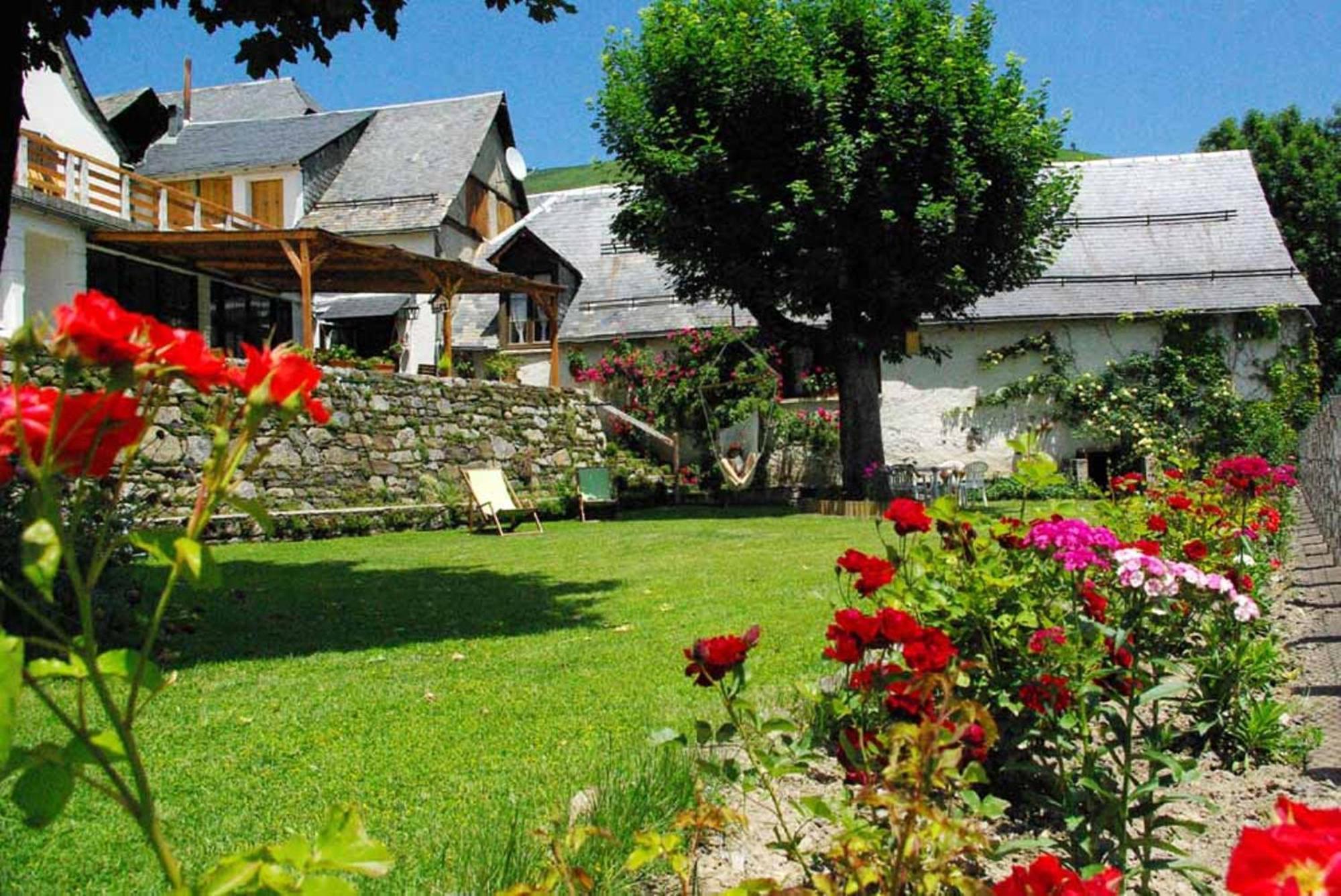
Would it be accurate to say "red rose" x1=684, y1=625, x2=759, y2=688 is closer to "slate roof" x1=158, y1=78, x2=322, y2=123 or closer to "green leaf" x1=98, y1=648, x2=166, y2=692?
"green leaf" x1=98, y1=648, x2=166, y2=692

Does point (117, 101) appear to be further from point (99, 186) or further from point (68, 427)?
point (68, 427)

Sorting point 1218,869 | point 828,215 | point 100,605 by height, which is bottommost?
point 1218,869

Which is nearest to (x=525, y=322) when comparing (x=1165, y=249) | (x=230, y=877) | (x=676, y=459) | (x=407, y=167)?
(x=676, y=459)

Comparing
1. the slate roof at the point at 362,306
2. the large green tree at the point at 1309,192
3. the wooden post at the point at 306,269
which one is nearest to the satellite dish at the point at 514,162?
the slate roof at the point at 362,306

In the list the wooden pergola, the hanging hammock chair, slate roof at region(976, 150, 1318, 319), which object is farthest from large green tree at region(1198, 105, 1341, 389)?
the wooden pergola

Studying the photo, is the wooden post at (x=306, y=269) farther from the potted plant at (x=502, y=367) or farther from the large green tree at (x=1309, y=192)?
the large green tree at (x=1309, y=192)

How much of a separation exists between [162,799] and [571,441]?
15.4 metres

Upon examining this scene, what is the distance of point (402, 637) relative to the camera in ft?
19.0

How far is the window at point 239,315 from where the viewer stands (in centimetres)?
2217

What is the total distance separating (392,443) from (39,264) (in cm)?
815

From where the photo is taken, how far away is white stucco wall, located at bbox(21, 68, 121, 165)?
19.2 metres

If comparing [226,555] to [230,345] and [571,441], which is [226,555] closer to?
[571,441]

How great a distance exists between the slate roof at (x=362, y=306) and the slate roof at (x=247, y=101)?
8289mm

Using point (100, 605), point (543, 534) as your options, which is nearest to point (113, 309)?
point (100, 605)
